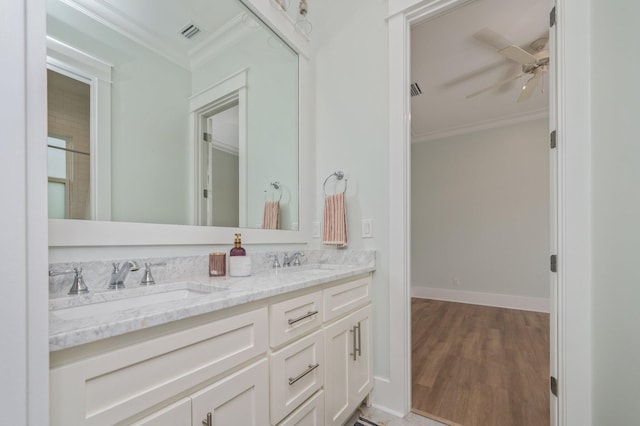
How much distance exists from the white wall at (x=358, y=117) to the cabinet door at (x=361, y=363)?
9 centimetres

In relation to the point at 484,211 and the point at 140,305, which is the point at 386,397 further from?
the point at 484,211

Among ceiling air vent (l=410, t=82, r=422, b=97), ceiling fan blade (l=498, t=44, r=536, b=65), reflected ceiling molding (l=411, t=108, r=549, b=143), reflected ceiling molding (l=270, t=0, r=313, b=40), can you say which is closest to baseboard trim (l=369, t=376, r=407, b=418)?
reflected ceiling molding (l=270, t=0, r=313, b=40)

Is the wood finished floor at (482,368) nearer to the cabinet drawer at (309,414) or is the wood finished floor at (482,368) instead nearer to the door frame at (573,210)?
the door frame at (573,210)

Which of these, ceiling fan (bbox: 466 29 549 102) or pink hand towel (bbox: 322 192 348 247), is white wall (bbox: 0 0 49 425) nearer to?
pink hand towel (bbox: 322 192 348 247)

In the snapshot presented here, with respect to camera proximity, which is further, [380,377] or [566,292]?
[380,377]

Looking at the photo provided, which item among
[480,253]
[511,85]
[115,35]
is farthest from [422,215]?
[115,35]

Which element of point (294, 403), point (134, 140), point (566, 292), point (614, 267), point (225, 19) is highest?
point (225, 19)

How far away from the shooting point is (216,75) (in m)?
1.52

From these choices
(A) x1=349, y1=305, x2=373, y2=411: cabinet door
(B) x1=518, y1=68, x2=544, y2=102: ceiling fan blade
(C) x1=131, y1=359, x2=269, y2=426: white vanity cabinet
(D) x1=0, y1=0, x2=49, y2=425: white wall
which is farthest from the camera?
(B) x1=518, y1=68, x2=544, y2=102: ceiling fan blade

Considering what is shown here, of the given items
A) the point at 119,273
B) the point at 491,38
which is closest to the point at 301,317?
the point at 119,273

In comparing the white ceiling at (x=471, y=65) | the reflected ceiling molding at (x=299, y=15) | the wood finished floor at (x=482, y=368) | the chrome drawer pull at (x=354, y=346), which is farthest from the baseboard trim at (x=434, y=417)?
the reflected ceiling molding at (x=299, y=15)

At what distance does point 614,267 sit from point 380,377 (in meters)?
1.28

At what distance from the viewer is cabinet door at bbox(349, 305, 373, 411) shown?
1.51 metres

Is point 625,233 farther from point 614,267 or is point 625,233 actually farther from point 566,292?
point 566,292
